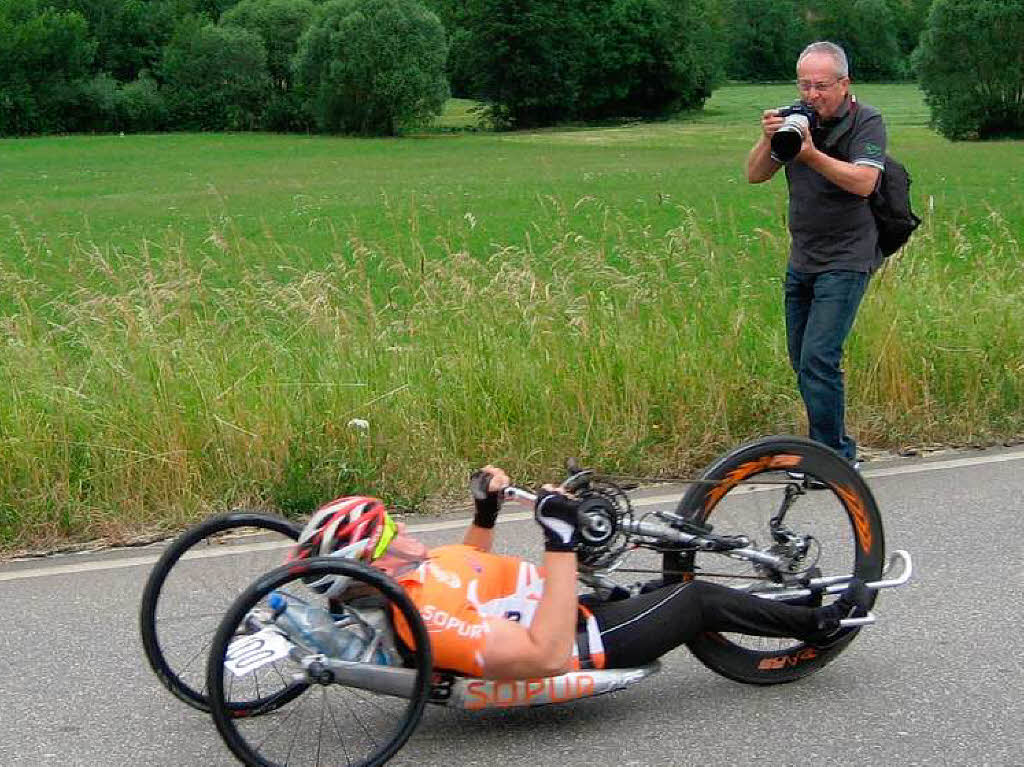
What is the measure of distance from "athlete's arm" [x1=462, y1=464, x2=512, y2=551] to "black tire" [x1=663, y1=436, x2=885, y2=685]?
1.94 feet

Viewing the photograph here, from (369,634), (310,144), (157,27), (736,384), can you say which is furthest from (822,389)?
(157,27)

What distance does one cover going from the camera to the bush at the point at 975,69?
2677 inches

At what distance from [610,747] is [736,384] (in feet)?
13.1

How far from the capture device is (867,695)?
4.52 m

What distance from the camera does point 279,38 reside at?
3639 inches

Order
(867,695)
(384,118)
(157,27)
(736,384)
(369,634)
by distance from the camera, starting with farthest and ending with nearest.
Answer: (157,27), (384,118), (736,384), (867,695), (369,634)

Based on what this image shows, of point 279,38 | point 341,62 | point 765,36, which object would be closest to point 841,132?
point 341,62

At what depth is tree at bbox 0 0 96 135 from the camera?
82.9m

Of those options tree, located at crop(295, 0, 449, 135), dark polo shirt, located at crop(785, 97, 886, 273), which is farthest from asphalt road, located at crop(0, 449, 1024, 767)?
tree, located at crop(295, 0, 449, 135)

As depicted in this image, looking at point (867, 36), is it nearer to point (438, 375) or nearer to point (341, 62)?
point (341, 62)

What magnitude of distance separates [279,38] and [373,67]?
14.8 metres

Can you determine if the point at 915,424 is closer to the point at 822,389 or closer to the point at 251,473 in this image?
the point at 822,389

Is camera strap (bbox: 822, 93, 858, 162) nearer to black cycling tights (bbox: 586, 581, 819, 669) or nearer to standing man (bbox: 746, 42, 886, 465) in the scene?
standing man (bbox: 746, 42, 886, 465)

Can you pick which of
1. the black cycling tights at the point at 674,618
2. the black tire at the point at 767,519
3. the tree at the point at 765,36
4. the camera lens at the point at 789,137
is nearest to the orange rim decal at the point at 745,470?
the black tire at the point at 767,519
